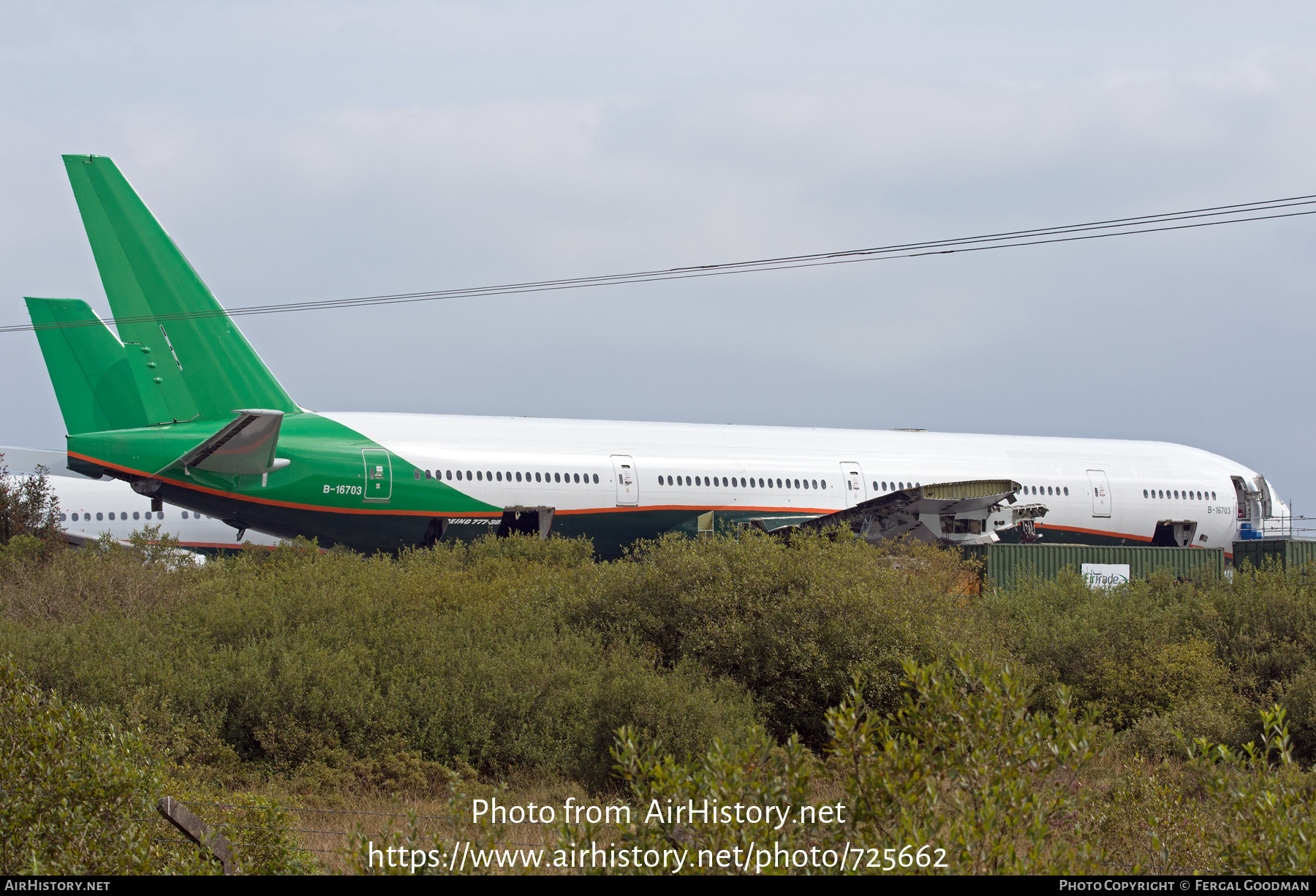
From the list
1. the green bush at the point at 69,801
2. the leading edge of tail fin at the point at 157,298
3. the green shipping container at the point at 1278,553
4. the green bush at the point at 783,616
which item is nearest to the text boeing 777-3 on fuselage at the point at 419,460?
the leading edge of tail fin at the point at 157,298

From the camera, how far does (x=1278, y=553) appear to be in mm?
28906

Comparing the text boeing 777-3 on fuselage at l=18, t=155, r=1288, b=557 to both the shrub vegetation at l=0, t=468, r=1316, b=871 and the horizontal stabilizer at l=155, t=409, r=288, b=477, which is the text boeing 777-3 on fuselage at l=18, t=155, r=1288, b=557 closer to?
the horizontal stabilizer at l=155, t=409, r=288, b=477

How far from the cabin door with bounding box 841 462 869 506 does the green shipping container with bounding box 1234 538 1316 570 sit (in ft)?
33.1

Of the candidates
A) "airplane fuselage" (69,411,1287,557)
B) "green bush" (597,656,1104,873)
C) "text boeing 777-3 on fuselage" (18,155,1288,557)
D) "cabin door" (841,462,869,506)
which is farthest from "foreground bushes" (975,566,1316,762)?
"green bush" (597,656,1104,873)

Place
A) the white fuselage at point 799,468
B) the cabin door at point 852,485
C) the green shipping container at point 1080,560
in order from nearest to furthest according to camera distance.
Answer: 1. the green shipping container at point 1080,560
2. the white fuselage at point 799,468
3. the cabin door at point 852,485

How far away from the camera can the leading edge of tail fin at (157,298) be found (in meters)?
26.3

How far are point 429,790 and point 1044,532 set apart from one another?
83.6 ft

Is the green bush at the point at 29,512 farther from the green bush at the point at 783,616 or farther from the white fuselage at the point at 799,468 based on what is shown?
the green bush at the point at 783,616

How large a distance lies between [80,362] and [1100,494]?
29856 millimetres

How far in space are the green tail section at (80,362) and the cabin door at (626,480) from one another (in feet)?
40.8

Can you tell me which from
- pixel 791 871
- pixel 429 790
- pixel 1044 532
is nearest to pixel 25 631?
pixel 429 790

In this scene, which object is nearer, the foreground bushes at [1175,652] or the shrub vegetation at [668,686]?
the shrub vegetation at [668,686]

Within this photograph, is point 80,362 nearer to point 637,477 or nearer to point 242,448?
point 242,448

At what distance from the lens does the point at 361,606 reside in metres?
19.6
